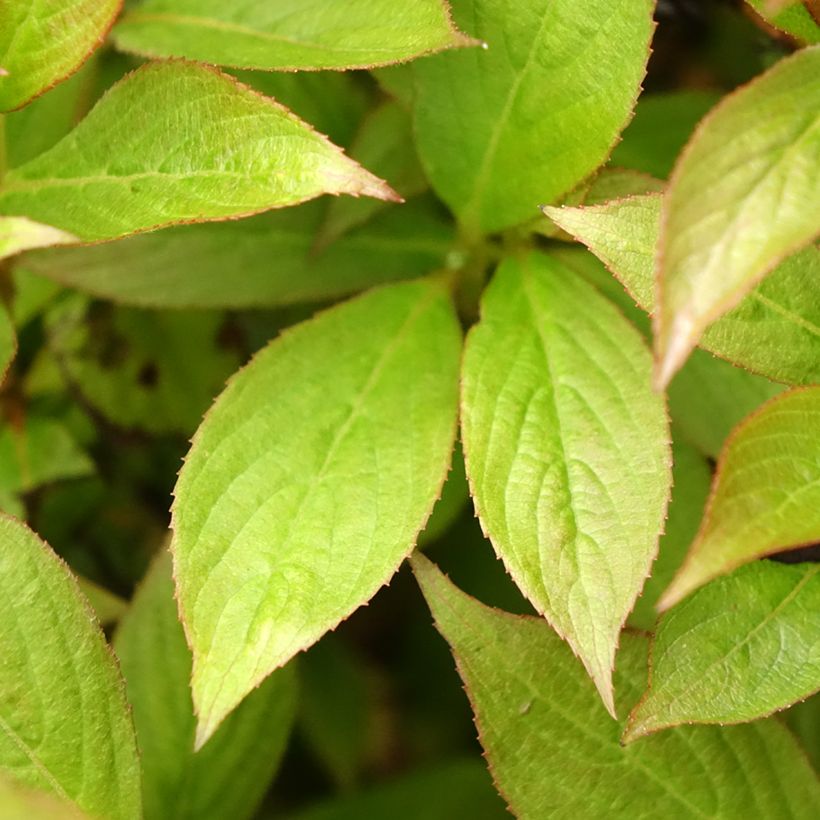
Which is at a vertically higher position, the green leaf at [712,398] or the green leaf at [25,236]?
the green leaf at [25,236]

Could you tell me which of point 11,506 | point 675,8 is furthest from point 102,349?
point 675,8

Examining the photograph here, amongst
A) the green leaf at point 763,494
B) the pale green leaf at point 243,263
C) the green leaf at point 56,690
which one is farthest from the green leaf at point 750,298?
the green leaf at point 56,690

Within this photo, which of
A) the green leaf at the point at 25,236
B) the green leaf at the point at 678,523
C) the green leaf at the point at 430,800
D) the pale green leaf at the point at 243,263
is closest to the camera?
the green leaf at the point at 25,236

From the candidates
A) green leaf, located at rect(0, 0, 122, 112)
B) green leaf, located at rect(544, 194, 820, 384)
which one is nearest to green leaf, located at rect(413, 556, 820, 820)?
green leaf, located at rect(544, 194, 820, 384)

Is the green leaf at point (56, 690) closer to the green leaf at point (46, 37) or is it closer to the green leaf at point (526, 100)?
the green leaf at point (46, 37)

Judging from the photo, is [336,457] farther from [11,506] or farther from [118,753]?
[11,506]

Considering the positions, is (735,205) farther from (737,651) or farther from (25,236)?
(25,236)
